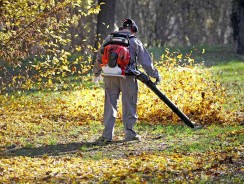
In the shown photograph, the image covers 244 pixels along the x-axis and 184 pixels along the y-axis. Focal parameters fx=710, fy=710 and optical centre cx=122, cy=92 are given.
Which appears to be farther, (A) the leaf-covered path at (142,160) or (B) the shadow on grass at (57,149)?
(B) the shadow on grass at (57,149)

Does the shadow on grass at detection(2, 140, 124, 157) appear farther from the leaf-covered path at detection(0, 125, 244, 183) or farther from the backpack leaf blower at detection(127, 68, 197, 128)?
the backpack leaf blower at detection(127, 68, 197, 128)

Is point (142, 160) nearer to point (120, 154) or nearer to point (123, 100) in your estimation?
point (120, 154)

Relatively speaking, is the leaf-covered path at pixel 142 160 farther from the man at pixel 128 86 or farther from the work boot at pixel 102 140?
the man at pixel 128 86

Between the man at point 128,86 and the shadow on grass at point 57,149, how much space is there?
260 millimetres

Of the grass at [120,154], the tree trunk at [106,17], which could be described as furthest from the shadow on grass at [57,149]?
the tree trunk at [106,17]

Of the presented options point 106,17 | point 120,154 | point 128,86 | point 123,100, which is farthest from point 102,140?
point 106,17

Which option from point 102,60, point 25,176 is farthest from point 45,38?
point 25,176

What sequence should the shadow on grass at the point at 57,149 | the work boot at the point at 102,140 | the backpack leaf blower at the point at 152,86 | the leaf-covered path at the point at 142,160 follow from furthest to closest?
the work boot at the point at 102,140, the backpack leaf blower at the point at 152,86, the shadow on grass at the point at 57,149, the leaf-covered path at the point at 142,160

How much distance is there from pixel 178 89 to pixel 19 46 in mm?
3377

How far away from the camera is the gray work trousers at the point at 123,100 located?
11.0 m

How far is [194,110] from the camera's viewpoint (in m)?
13.4

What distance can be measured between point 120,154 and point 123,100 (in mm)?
1233

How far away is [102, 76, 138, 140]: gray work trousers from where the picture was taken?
11004 millimetres

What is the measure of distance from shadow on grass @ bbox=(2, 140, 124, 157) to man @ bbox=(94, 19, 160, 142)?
260 mm
